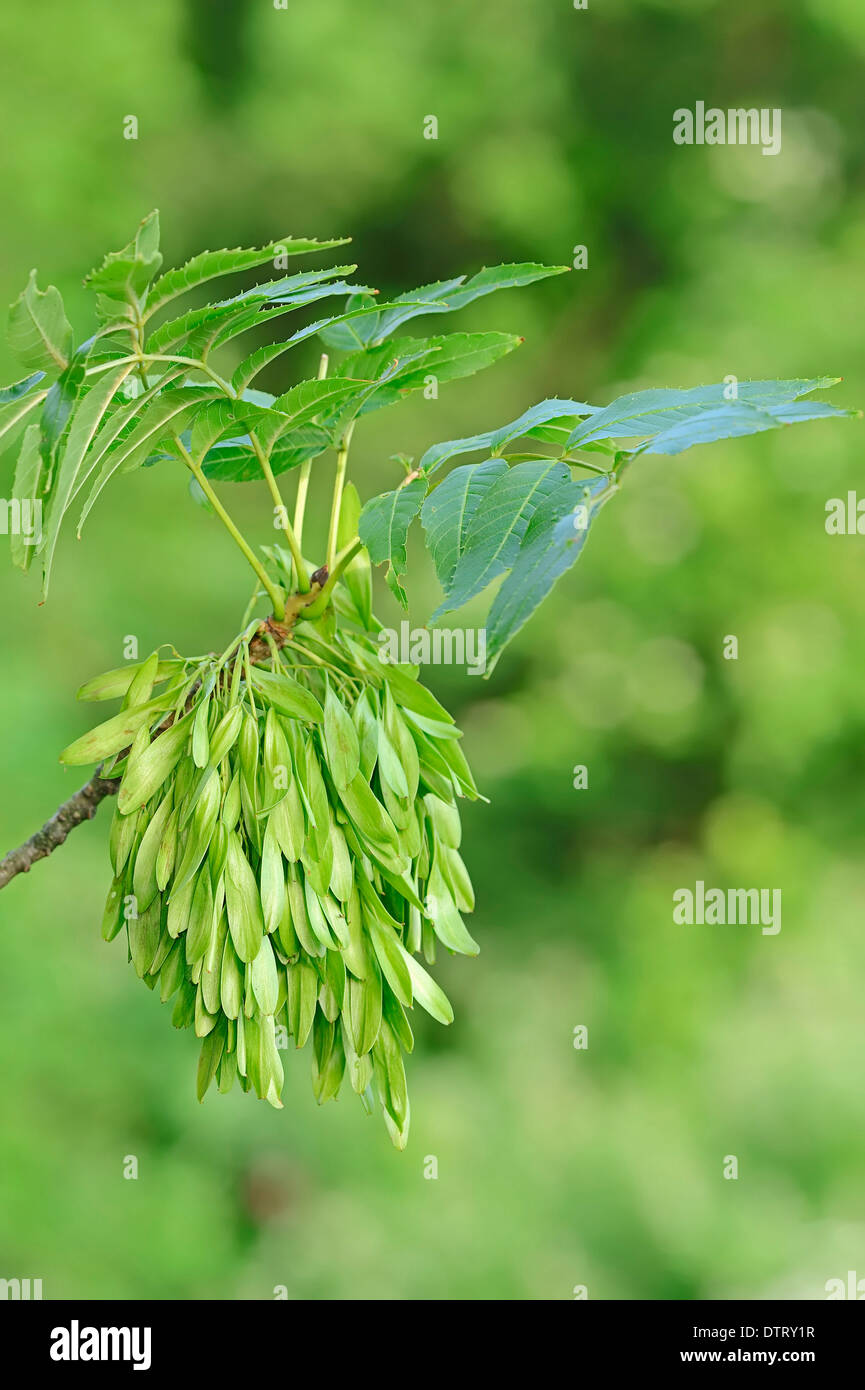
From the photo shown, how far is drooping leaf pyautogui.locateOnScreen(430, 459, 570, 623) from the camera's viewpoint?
41 centimetres

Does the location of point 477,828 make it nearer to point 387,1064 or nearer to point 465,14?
point 465,14

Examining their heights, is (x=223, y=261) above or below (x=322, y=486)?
below

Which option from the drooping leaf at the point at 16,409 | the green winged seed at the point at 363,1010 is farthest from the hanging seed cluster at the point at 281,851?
the drooping leaf at the point at 16,409

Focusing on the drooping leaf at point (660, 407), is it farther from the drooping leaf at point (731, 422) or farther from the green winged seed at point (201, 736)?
the green winged seed at point (201, 736)

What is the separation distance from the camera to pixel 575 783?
6.61 ft

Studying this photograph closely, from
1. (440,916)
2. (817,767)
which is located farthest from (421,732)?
(817,767)

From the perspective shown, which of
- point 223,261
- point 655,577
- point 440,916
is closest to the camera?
point 223,261

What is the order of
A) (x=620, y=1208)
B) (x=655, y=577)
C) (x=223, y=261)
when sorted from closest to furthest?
(x=223, y=261)
(x=620, y=1208)
(x=655, y=577)

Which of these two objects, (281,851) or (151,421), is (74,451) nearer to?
(151,421)

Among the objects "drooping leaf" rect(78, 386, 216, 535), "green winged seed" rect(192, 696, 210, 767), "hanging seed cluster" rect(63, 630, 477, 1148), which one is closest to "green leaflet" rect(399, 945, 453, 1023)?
"hanging seed cluster" rect(63, 630, 477, 1148)

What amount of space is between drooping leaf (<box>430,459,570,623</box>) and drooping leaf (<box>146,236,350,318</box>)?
97 mm

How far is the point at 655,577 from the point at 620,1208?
940mm

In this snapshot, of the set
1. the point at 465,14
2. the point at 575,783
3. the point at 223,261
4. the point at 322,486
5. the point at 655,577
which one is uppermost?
the point at 465,14

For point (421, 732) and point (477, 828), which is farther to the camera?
point (477, 828)
